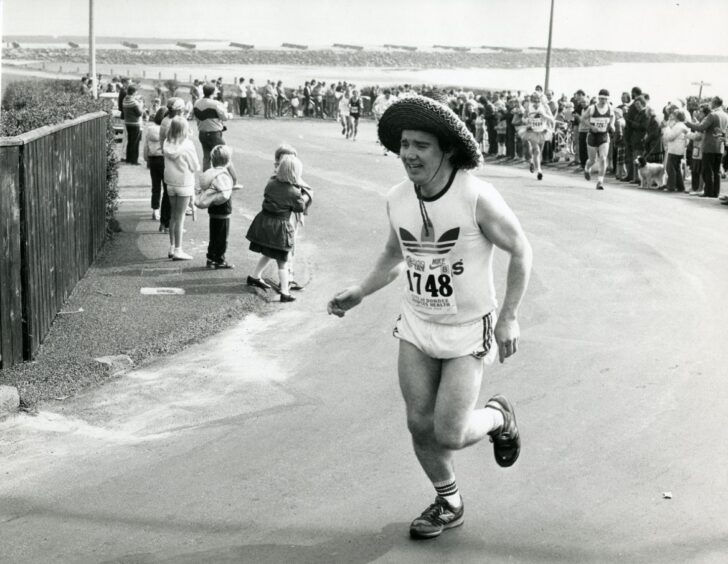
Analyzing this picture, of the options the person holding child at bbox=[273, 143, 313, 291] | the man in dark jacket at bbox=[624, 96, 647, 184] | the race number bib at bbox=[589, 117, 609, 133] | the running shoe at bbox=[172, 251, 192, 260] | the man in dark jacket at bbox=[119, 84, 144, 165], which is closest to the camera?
the person holding child at bbox=[273, 143, 313, 291]

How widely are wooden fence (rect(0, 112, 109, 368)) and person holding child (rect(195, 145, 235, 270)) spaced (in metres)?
1.40

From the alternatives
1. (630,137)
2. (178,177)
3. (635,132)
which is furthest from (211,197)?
(630,137)

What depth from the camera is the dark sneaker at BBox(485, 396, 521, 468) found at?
594 centimetres

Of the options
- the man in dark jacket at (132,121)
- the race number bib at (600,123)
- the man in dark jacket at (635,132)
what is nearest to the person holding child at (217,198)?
the race number bib at (600,123)

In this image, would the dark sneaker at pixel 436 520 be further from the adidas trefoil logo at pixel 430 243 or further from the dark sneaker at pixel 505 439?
the adidas trefoil logo at pixel 430 243

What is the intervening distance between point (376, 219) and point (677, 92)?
4681 cm

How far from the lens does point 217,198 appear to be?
12805 mm

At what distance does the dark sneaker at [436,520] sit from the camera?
555 centimetres

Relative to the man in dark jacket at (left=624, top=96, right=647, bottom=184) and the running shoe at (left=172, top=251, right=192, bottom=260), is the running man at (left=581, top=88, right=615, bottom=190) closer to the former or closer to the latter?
the man in dark jacket at (left=624, top=96, right=647, bottom=184)

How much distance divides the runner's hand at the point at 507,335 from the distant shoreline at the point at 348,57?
149 m

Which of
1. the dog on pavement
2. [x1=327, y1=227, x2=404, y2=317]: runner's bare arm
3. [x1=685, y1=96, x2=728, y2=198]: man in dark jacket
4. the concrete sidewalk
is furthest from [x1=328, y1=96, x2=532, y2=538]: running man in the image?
the dog on pavement

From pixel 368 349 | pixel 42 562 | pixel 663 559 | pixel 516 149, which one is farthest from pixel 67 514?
pixel 516 149

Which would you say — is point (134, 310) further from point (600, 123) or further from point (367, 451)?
point (600, 123)

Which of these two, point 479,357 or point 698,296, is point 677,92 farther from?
point 479,357
